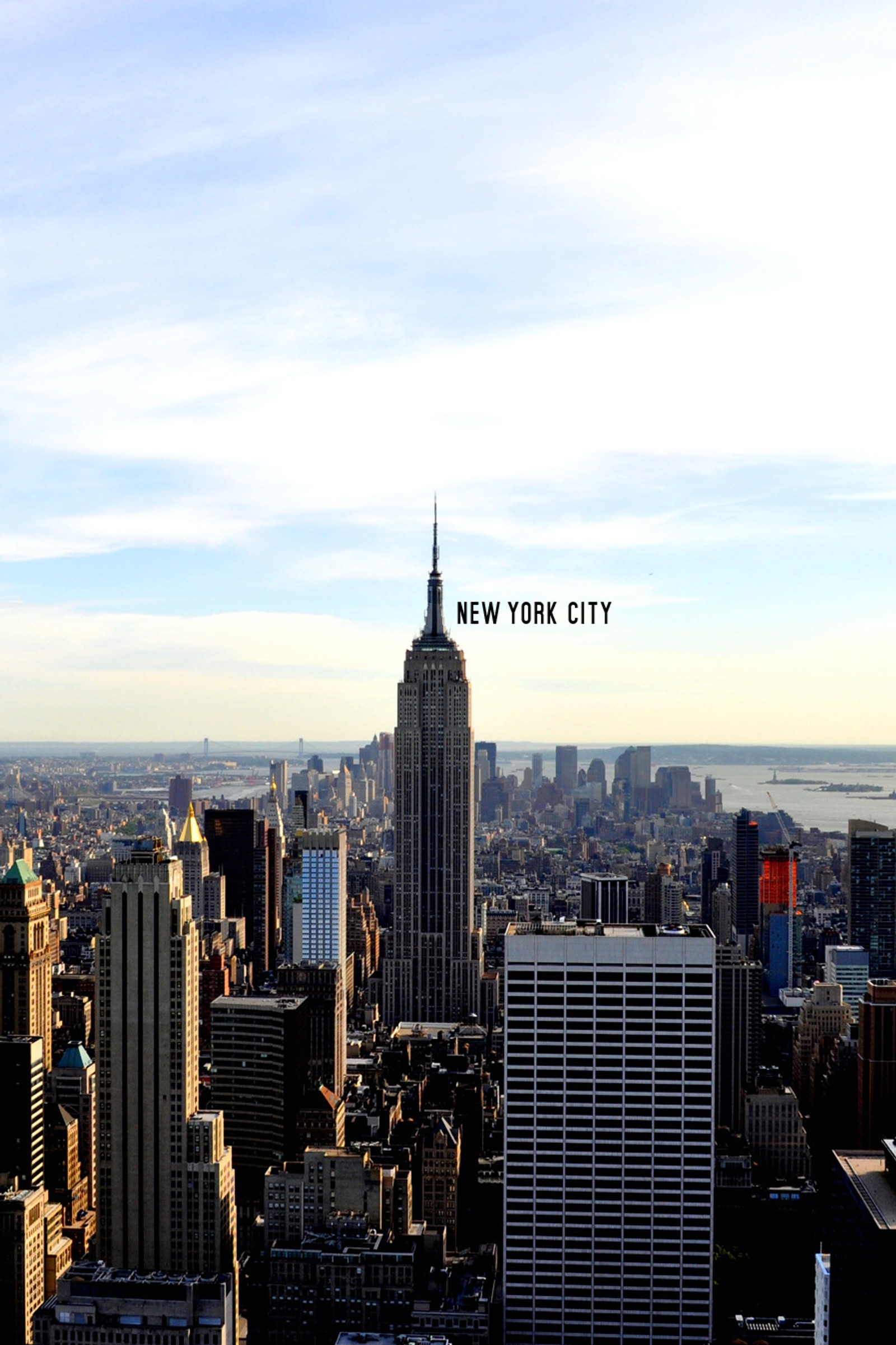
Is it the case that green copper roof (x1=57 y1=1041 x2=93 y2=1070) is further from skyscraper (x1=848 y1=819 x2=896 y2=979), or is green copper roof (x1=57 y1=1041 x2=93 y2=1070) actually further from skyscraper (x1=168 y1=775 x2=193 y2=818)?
skyscraper (x1=848 y1=819 x2=896 y2=979)

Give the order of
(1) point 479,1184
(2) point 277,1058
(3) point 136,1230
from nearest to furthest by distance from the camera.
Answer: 1. (3) point 136,1230
2. (1) point 479,1184
3. (2) point 277,1058

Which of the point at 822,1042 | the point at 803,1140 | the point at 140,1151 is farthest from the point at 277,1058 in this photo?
the point at 822,1042

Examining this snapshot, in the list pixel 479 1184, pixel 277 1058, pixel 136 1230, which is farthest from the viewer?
pixel 277 1058

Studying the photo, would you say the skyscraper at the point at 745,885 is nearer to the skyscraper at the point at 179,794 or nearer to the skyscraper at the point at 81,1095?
the skyscraper at the point at 179,794

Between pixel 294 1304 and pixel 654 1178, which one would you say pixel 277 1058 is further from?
pixel 654 1178

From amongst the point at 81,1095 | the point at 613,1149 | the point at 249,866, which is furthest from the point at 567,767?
the point at 249,866

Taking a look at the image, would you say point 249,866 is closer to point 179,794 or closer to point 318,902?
point 318,902

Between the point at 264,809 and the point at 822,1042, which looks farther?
the point at 264,809
